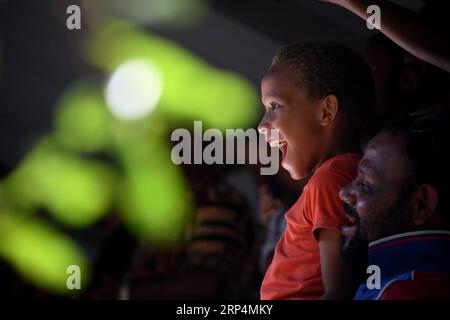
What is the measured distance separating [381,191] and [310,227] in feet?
0.55

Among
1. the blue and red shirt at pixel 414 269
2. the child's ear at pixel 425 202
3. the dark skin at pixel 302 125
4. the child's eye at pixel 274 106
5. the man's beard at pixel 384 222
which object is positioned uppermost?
the child's eye at pixel 274 106

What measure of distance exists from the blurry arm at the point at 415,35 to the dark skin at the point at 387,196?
0.65ft

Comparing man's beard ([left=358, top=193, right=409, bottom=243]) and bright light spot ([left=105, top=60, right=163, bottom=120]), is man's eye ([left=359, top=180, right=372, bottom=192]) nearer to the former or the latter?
man's beard ([left=358, top=193, right=409, bottom=243])

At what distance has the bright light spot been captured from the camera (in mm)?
2018

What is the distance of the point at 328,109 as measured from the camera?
168cm

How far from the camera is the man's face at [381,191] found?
63.8 inches

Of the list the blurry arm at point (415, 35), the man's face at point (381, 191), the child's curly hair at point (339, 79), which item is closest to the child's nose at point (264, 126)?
the child's curly hair at point (339, 79)

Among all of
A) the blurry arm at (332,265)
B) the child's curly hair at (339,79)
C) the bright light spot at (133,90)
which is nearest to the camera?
the blurry arm at (332,265)

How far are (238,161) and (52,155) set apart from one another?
1.78 feet

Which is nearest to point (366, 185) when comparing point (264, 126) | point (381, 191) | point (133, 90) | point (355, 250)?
point (381, 191)

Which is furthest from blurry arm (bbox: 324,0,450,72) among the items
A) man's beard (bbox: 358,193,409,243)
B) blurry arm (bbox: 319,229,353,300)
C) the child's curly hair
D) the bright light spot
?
the bright light spot

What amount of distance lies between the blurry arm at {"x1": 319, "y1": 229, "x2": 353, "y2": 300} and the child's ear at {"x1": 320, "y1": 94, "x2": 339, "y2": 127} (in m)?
0.24

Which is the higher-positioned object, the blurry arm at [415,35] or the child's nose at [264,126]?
the blurry arm at [415,35]

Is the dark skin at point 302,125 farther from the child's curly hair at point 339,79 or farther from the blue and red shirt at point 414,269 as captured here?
the blue and red shirt at point 414,269
